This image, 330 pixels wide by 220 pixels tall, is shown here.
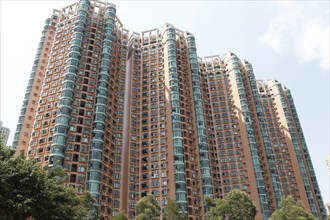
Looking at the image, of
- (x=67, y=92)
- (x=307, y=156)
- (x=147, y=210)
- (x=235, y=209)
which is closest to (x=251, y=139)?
(x=307, y=156)

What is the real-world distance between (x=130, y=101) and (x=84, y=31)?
2298 centimetres

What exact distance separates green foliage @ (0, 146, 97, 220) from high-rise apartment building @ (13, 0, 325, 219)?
107 feet

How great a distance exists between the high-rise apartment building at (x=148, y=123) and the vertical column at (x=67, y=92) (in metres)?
0.26

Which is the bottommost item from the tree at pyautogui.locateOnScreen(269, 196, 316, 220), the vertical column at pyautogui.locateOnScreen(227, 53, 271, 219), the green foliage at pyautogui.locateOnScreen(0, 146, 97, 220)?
the green foliage at pyautogui.locateOnScreen(0, 146, 97, 220)

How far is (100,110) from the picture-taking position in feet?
244

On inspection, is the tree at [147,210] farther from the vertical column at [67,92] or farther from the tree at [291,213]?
the tree at [291,213]

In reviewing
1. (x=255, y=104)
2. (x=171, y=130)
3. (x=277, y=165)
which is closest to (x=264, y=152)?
(x=277, y=165)

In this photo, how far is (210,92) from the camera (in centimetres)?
10419

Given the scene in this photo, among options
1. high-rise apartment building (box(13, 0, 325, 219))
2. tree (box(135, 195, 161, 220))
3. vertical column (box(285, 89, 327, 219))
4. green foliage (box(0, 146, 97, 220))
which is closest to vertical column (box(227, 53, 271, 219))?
high-rise apartment building (box(13, 0, 325, 219))

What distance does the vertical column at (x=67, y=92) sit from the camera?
2518 inches

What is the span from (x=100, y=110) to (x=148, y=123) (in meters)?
15.5

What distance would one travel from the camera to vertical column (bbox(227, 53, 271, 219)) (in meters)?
79.6

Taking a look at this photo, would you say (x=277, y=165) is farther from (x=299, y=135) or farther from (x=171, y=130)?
(x=171, y=130)

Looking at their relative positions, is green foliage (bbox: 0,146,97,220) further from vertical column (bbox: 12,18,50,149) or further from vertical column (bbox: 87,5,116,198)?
vertical column (bbox: 12,18,50,149)
